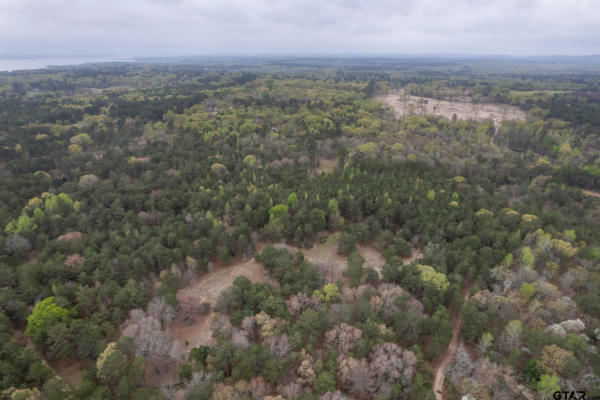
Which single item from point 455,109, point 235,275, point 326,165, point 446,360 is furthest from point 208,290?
point 455,109

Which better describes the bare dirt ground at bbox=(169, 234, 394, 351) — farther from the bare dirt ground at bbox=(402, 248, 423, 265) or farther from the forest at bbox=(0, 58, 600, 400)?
the bare dirt ground at bbox=(402, 248, 423, 265)

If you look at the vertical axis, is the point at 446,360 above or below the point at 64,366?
below

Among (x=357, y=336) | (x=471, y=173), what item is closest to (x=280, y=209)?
(x=357, y=336)

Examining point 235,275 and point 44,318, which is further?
point 235,275

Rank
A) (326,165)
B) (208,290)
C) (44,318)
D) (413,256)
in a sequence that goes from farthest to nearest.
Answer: (326,165) → (413,256) → (208,290) → (44,318)

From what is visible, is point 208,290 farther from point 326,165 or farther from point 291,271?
point 326,165

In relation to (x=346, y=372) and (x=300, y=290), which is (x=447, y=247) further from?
(x=346, y=372)

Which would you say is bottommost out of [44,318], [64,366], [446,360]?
[446,360]
